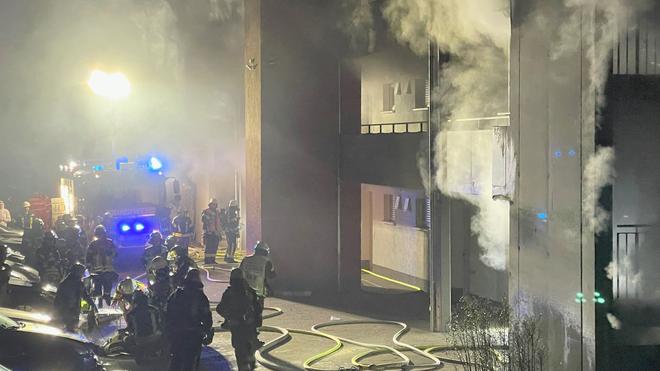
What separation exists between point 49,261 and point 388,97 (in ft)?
27.3

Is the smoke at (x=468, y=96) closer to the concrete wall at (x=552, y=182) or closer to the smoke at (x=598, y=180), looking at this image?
the concrete wall at (x=552, y=182)

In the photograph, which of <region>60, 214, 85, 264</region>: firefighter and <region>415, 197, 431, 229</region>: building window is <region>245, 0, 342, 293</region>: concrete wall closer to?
<region>415, 197, 431, 229</region>: building window

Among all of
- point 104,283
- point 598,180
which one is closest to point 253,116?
point 104,283

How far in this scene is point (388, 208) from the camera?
1947 cm

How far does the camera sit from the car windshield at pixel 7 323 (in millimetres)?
9419

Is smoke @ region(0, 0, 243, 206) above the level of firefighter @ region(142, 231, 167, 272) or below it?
above

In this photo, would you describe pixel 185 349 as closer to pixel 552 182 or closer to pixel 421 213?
pixel 552 182

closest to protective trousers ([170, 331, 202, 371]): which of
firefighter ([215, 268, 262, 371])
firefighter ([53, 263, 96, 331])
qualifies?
firefighter ([215, 268, 262, 371])

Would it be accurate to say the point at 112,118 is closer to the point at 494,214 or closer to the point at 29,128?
the point at 29,128

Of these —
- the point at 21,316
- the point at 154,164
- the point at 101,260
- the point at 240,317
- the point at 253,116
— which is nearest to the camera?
the point at 240,317

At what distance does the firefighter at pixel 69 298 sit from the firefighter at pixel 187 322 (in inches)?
114

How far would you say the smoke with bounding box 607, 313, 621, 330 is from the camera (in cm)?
792

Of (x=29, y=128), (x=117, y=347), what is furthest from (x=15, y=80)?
(x=117, y=347)

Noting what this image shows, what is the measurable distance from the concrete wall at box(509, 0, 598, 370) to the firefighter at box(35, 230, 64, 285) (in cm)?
969
